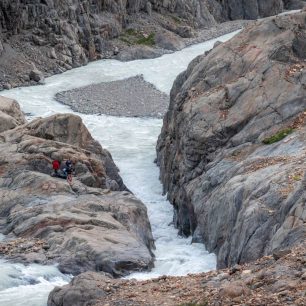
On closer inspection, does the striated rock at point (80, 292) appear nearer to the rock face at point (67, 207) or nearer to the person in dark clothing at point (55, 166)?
the rock face at point (67, 207)

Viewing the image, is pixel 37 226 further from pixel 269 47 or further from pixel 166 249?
pixel 269 47

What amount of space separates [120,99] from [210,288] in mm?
48939

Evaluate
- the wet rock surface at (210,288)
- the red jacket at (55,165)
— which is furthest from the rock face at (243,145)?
the red jacket at (55,165)

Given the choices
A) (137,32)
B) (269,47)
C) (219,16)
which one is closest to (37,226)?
(269,47)

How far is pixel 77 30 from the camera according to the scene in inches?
3415

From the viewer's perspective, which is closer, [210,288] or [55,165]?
[210,288]

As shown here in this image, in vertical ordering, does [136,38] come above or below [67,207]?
below

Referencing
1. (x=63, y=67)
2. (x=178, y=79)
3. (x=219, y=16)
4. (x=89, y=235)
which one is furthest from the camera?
(x=219, y=16)

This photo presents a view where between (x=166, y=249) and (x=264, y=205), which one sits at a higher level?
(x=264, y=205)

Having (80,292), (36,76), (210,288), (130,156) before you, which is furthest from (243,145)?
(36,76)

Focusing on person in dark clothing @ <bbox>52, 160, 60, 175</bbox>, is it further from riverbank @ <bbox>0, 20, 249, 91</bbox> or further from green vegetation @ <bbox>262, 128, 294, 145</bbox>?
riverbank @ <bbox>0, 20, 249, 91</bbox>

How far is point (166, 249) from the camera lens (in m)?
35.4

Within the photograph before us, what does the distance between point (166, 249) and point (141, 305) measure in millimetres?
14283

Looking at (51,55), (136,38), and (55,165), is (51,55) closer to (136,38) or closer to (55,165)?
(136,38)
